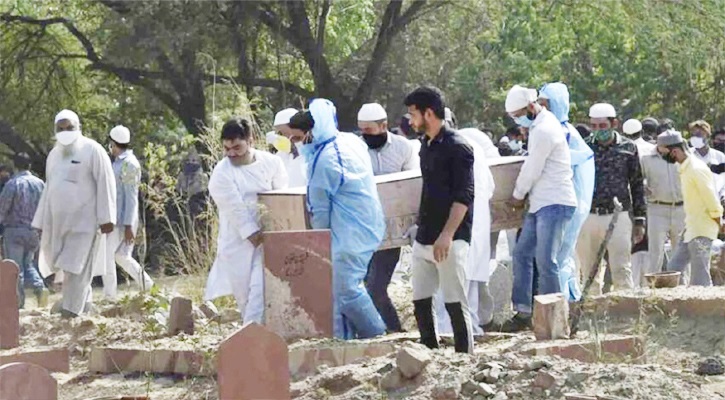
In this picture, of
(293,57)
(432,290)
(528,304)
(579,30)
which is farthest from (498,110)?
(432,290)

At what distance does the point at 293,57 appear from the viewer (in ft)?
85.5

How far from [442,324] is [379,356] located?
2.37 metres

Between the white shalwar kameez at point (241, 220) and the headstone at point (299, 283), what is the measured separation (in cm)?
78

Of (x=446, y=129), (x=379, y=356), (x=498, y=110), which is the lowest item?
(x=379, y=356)

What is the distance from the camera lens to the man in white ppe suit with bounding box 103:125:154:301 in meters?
14.9

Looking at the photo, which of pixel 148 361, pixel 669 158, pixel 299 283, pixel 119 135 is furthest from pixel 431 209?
pixel 119 135

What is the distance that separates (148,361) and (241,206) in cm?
142

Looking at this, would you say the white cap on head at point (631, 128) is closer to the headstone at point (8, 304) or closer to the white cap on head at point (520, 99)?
the white cap on head at point (520, 99)

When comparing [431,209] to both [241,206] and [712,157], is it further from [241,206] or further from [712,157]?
[712,157]

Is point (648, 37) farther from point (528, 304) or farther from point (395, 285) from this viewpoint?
point (528, 304)

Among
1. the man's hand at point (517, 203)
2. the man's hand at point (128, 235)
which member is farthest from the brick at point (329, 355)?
the man's hand at point (128, 235)

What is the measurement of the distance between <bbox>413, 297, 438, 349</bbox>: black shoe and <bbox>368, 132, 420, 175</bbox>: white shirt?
2.74 meters

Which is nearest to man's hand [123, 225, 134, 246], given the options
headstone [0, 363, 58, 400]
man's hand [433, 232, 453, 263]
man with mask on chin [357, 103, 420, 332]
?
man with mask on chin [357, 103, 420, 332]

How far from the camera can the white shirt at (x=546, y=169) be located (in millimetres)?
11406
